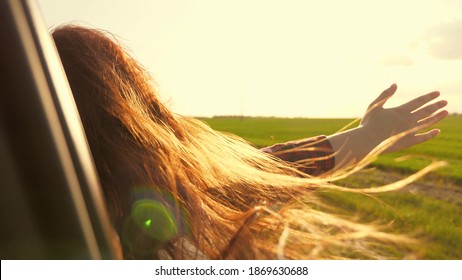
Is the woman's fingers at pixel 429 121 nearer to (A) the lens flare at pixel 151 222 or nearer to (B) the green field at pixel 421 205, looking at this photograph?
(B) the green field at pixel 421 205

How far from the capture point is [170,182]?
4.67 ft

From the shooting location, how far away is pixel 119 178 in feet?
4.39

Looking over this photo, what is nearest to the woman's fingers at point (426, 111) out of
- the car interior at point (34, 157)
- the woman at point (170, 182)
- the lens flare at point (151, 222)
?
the woman at point (170, 182)

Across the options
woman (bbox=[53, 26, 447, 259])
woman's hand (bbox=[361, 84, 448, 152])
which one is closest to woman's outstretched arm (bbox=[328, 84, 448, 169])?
woman's hand (bbox=[361, 84, 448, 152])

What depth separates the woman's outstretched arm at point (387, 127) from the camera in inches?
86.0

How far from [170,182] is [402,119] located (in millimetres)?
1264

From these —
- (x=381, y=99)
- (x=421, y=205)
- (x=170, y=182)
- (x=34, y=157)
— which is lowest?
(x=421, y=205)

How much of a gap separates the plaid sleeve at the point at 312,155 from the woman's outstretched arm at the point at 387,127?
35 mm

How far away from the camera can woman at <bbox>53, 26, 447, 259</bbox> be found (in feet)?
4.44

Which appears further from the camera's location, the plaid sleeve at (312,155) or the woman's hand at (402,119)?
the woman's hand at (402,119)

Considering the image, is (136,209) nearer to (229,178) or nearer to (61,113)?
(229,178)

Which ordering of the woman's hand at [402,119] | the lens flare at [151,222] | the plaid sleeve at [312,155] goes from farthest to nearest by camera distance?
the woman's hand at [402,119] < the plaid sleeve at [312,155] < the lens flare at [151,222]

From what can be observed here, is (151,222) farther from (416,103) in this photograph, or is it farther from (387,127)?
(416,103)

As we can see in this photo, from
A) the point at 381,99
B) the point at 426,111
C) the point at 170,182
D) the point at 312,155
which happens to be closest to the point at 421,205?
the point at 426,111
